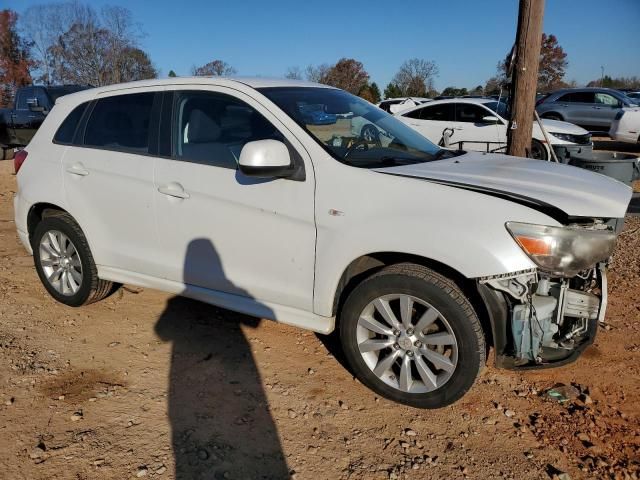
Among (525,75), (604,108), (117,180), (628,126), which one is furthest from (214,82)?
(604,108)

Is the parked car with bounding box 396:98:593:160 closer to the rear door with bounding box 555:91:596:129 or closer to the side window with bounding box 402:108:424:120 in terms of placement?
the side window with bounding box 402:108:424:120

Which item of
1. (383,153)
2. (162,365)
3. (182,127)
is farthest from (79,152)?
(383,153)

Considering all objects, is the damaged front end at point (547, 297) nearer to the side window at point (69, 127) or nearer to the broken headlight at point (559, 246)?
the broken headlight at point (559, 246)

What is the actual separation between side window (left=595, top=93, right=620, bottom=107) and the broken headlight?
637 inches

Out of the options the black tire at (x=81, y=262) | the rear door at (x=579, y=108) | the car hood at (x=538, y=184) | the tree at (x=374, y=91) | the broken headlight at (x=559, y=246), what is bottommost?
the black tire at (x=81, y=262)

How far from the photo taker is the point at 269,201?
3162mm

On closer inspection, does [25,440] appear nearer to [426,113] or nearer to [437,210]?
[437,210]

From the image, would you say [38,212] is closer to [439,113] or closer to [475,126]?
[475,126]

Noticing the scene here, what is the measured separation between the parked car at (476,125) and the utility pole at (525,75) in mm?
4113

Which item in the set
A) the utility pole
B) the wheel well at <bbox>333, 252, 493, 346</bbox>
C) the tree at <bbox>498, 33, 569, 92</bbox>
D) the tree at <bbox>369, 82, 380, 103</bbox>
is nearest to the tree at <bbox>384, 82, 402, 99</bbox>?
the tree at <bbox>369, 82, 380, 103</bbox>

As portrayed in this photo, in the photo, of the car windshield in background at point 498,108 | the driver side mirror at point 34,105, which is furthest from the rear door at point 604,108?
the driver side mirror at point 34,105

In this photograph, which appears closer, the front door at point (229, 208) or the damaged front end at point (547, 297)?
the damaged front end at point (547, 297)

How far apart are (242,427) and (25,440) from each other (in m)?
1.14

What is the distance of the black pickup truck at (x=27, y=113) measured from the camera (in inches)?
496
